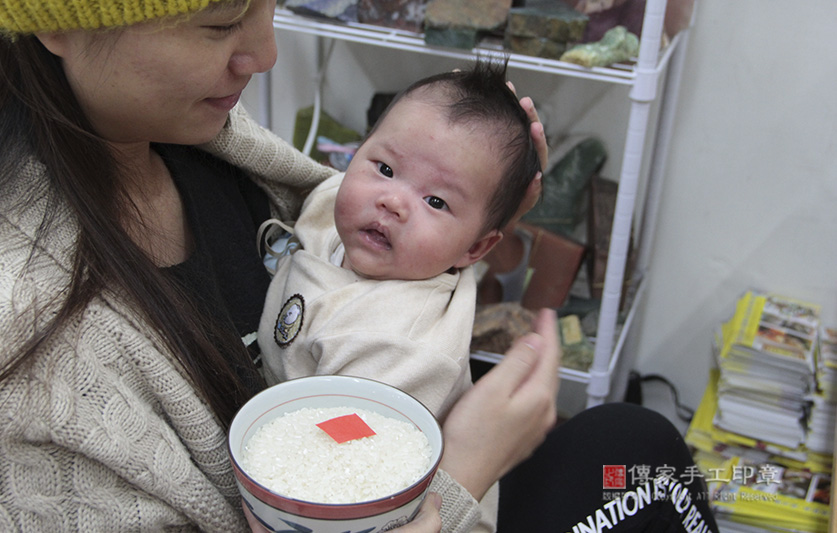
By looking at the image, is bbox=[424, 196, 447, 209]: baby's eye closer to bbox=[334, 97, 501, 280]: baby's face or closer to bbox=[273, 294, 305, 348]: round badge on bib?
bbox=[334, 97, 501, 280]: baby's face

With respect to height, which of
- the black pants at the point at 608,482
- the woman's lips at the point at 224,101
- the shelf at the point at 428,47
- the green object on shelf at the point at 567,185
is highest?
the woman's lips at the point at 224,101

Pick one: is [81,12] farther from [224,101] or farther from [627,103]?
[627,103]

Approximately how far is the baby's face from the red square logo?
0.45 metres

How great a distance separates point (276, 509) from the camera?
0.63 meters

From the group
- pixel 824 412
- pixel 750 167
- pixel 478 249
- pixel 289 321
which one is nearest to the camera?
pixel 289 321

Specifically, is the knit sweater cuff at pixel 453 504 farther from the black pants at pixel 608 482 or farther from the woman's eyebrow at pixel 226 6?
the woman's eyebrow at pixel 226 6

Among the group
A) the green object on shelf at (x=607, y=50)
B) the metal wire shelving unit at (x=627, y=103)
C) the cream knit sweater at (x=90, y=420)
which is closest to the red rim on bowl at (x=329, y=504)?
the cream knit sweater at (x=90, y=420)

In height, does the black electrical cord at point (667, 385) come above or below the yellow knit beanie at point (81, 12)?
below

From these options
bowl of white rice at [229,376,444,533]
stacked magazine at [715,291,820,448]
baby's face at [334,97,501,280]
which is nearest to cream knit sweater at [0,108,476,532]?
bowl of white rice at [229,376,444,533]

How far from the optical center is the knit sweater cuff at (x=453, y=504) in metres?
0.85

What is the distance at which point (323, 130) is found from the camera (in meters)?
2.00

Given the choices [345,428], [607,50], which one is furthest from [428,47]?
[345,428]

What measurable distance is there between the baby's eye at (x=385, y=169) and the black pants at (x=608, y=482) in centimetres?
55

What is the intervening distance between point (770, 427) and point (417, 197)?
125cm
